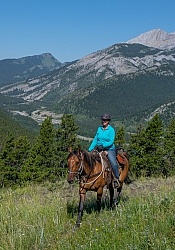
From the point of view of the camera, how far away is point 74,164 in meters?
8.01

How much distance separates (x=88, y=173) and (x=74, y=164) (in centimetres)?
81

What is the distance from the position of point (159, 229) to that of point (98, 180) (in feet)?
11.0

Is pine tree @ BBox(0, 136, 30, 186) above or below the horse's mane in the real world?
below

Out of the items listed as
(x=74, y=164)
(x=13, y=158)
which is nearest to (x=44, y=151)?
(x=13, y=158)

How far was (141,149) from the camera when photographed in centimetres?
3631

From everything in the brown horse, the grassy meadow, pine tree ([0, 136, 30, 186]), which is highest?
the brown horse

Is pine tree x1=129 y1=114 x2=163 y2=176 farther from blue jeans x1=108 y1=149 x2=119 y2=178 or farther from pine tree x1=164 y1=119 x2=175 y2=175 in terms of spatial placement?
blue jeans x1=108 y1=149 x2=119 y2=178

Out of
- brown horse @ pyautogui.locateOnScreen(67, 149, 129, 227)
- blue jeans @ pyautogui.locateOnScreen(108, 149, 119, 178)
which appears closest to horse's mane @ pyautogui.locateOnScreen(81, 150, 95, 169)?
brown horse @ pyautogui.locateOnScreen(67, 149, 129, 227)

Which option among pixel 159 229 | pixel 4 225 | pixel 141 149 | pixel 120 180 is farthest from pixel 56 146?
pixel 159 229

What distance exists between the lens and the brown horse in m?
8.02

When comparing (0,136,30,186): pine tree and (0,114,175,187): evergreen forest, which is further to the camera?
(0,136,30,186): pine tree

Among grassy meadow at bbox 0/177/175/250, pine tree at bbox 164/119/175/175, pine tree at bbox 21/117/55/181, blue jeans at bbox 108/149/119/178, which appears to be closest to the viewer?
grassy meadow at bbox 0/177/175/250

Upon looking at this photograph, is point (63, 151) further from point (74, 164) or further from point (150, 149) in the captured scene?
point (74, 164)

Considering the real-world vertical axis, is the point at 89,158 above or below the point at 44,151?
above
